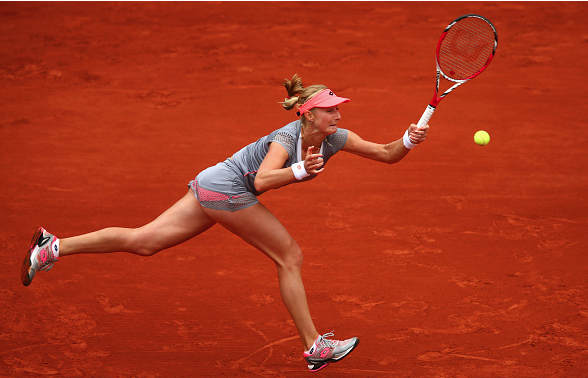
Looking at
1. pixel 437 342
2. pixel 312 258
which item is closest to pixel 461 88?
pixel 312 258

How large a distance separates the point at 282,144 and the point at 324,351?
49.0 inches

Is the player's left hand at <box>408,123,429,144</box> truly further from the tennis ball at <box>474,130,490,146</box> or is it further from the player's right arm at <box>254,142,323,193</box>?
the tennis ball at <box>474,130,490,146</box>

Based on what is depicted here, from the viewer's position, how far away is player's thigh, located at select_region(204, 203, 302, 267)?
455 centimetres

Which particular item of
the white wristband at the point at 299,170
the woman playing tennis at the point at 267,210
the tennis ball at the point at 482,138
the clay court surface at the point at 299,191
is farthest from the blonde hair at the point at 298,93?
the tennis ball at the point at 482,138

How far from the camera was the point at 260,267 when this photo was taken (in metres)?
6.28

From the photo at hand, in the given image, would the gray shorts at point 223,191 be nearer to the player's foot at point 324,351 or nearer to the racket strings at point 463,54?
the player's foot at point 324,351

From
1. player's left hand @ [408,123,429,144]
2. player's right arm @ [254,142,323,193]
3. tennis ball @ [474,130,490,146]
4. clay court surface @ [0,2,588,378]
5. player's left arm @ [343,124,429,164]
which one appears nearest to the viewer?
player's right arm @ [254,142,323,193]

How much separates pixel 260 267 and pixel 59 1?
26.4ft

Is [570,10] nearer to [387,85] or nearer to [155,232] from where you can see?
[387,85]

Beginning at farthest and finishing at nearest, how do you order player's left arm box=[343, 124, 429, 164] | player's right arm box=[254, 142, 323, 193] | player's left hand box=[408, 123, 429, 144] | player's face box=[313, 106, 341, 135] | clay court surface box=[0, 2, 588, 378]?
clay court surface box=[0, 2, 588, 378] → player's left arm box=[343, 124, 429, 164] → player's left hand box=[408, 123, 429, 144] → player's face box=[313, 106, 341, 135] → player's right arm box=[254, 142, 323, 193]

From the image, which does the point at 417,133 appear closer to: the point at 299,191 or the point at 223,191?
the point at 223,191

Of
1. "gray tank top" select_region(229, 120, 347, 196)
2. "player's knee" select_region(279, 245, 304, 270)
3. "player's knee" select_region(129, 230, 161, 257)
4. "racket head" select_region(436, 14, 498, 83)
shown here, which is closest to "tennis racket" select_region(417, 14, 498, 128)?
"racket head" select_region(436, 14, 498, 83)

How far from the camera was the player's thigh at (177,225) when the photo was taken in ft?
15.6

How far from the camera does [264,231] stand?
4547mm
